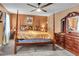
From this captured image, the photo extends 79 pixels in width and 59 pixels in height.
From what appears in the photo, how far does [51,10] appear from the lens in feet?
19.2

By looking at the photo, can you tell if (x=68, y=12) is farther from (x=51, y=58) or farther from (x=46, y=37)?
(x=51, y=58)

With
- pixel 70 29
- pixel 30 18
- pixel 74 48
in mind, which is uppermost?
pixel 30 18

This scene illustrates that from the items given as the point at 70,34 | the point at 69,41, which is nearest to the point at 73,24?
the point at 70,34

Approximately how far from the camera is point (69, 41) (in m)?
5.07

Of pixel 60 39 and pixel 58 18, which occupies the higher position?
pixel 58 18

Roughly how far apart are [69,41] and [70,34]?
274mm

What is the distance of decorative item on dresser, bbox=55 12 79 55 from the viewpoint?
4664 millimetres

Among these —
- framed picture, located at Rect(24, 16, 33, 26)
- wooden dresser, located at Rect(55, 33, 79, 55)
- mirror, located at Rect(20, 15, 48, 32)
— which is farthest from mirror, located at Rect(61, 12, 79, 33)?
framed picture, located at Rect(24, 16, 33, 26)

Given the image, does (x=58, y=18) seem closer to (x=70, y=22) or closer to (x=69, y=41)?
(x=70, y=22)

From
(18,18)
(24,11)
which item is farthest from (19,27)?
(24,11)

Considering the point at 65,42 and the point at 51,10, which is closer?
the point at 65,42

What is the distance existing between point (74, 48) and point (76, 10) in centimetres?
137

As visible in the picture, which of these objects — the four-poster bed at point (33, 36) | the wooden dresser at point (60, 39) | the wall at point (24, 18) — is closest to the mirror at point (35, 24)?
the wall at point (24, 18)

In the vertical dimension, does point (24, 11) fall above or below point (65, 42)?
above
